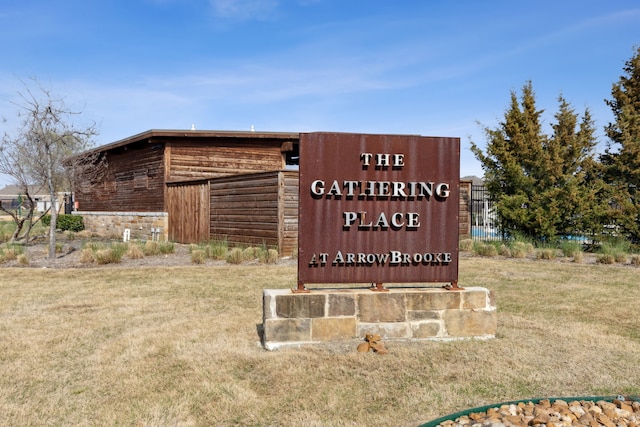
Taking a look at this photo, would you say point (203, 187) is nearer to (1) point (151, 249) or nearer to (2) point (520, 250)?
(1) point (151, 249)

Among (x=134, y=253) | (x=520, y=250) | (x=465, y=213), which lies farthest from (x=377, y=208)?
(x=465, y=213)

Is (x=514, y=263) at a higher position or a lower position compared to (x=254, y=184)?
lower

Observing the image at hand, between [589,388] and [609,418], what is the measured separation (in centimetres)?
82

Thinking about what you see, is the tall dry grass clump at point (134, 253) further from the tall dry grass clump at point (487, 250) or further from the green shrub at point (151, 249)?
the tall dry grass clump at point (487, 250)

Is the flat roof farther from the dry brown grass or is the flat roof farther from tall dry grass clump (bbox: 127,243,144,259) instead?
the dry brown grass

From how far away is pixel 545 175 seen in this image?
1795 cm

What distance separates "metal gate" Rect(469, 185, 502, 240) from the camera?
65.9ft

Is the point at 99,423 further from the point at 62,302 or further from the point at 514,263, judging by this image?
the point at 514,263

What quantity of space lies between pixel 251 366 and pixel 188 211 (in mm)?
14921

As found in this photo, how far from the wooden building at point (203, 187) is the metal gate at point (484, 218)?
813 cm

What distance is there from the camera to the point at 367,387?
450 centimetres

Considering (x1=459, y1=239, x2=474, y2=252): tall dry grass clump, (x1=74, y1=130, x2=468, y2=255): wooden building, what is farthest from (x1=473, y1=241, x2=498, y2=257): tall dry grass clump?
(x1=74, y1=130, x2=468, y2=255): wooden building

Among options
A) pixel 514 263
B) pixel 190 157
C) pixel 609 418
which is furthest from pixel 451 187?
Result: pixel 190 157

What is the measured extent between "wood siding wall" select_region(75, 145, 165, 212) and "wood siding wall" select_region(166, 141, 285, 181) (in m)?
0.71
